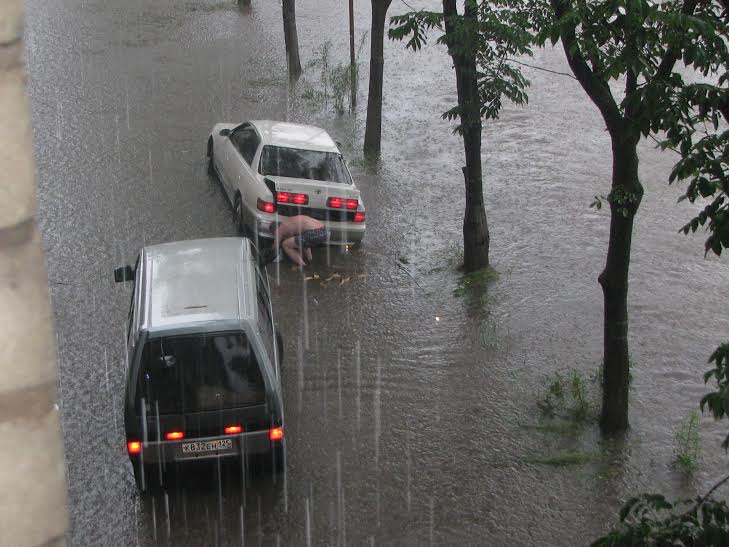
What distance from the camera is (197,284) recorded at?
7.92m

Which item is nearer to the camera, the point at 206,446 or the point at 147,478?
the point at 206,446

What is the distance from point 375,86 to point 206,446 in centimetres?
1102

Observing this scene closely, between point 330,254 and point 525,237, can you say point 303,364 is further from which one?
point 525,237

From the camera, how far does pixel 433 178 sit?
1662 centimetres

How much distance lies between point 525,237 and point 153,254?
7.17m

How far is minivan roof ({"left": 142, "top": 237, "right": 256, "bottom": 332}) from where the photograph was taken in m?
7.35

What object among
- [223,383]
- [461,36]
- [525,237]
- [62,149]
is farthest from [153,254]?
[62,149]

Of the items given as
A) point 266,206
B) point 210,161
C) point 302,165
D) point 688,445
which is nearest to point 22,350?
point 688,445

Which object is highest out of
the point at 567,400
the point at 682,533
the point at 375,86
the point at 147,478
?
the point at 375,86

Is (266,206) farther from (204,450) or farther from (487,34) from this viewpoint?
(204,450)

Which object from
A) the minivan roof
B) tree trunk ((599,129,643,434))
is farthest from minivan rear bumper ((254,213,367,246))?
tree trunk ((599,129,643,434))

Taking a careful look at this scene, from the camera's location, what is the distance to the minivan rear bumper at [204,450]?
7.23 m

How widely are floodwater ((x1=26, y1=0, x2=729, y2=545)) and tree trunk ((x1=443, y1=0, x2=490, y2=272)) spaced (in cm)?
45

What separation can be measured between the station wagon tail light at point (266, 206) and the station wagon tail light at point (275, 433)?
216 inches
